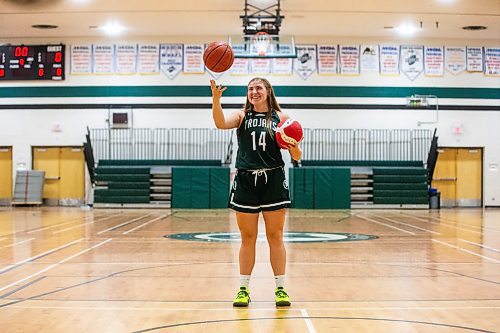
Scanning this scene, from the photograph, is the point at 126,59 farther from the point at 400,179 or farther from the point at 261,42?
the point at 400,179

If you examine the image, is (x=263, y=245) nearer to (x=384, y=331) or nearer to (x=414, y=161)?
(x=384, y=331)

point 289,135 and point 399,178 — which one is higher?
point 289,135

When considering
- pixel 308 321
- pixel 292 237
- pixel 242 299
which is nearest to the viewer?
pixel 308 321

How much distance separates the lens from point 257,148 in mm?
5320

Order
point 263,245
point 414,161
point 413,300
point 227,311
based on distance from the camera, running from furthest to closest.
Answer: point 414,161
point 263,245
point 413,300
point 227,311

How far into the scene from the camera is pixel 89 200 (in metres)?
23.0

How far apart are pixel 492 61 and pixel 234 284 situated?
1995 cm

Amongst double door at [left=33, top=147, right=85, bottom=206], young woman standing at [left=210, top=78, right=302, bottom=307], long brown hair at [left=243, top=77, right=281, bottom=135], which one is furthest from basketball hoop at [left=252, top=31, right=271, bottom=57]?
young woman standing at [left=210, top=78, right=302, bottom=307]

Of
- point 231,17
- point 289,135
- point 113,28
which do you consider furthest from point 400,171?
point 289,135

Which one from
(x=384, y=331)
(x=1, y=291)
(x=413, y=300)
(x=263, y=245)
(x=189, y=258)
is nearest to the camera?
(x=384, y=331)

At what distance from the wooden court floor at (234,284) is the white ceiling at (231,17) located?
975cm

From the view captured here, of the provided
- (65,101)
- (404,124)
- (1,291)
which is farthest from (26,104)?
(1,291)

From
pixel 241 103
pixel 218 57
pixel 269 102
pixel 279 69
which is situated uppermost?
pixel 279 69

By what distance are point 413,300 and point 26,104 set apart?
20.5 metres
